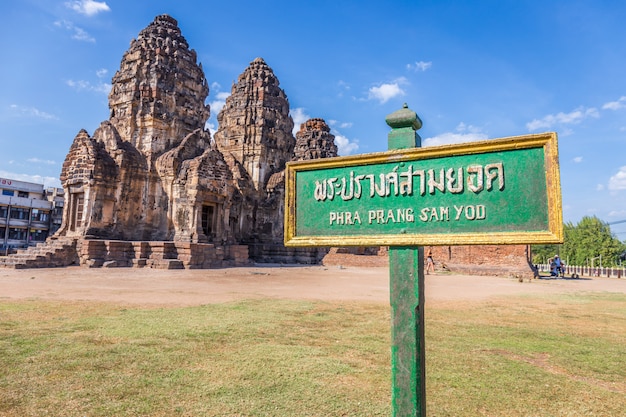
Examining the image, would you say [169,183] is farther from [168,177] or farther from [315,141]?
[315,141]

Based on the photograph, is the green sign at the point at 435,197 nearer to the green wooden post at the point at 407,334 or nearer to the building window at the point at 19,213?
Answer: the green wooden post at the point at 407,334

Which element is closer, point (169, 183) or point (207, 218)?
point (169, 183)

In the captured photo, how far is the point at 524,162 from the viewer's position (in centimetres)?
187

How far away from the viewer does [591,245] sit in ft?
150

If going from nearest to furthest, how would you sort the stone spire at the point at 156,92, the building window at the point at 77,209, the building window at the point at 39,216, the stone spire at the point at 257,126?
1. the building window at the point at 77,209
2. the stone spire at the point at 156,92
3. the stone spire at the point at 257,126
4. the building window at the point at 39,216

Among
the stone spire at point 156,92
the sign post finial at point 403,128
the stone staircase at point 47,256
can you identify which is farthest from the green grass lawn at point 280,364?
the stone spire at point 156,92

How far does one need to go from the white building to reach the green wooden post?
47.9 m

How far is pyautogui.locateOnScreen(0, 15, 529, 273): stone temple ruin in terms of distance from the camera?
701 inches

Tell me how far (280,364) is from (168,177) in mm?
19746

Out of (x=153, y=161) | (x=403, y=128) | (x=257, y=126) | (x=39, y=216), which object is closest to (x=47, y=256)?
(x=153, y=161)

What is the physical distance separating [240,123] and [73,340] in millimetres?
27856

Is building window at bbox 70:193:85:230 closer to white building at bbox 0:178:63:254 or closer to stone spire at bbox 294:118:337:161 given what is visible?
stone spire at bbox 294:118:337:161

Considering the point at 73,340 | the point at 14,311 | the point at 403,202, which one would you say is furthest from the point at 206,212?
the point at 403,202

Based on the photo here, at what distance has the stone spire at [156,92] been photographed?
2264 centimetres
